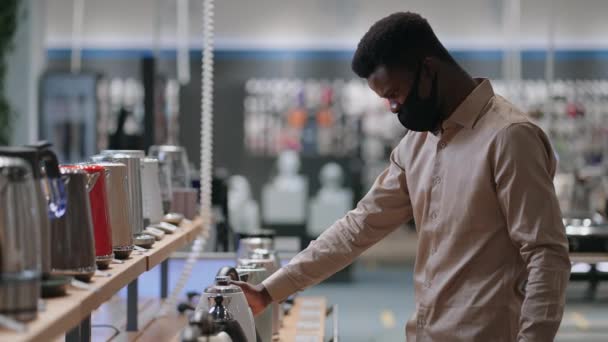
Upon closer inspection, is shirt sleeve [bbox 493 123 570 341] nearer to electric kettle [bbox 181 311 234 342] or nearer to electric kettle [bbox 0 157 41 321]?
electric kettle [bbox 181 311 234 342]

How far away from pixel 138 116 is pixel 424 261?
A: 10213 mm

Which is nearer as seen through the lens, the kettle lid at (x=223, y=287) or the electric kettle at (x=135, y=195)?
the kettle lid at (x=223, y=287)

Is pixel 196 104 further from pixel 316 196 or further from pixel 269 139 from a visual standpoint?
pixel 316 196

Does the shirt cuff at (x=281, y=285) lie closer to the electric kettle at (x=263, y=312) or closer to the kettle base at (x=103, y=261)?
the electric kettle at (x=263, y=312)

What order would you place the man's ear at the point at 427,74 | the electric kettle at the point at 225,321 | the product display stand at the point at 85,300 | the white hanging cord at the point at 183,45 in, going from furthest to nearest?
the white hanging cord at the point at 183,45 → the man's ear at the point at 427,74 → the electric kettle at the point at 225,321 → the product display stand at the point at 85,300

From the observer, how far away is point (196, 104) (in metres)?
12.7

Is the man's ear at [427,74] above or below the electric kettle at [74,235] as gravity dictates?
above

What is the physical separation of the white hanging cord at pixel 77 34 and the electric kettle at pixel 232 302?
30.2ft

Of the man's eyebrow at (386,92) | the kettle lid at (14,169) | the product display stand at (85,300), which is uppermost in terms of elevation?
the man's eyebrow at (386,92)

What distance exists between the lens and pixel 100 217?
8.77ft

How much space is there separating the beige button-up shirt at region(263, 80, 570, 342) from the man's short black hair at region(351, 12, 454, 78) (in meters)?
0.18

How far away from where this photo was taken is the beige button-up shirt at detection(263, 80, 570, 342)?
242cm

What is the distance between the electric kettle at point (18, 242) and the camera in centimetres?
177

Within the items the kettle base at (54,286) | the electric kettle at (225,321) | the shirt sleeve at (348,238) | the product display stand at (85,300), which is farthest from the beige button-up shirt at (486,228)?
the kettle base at (54,286)
